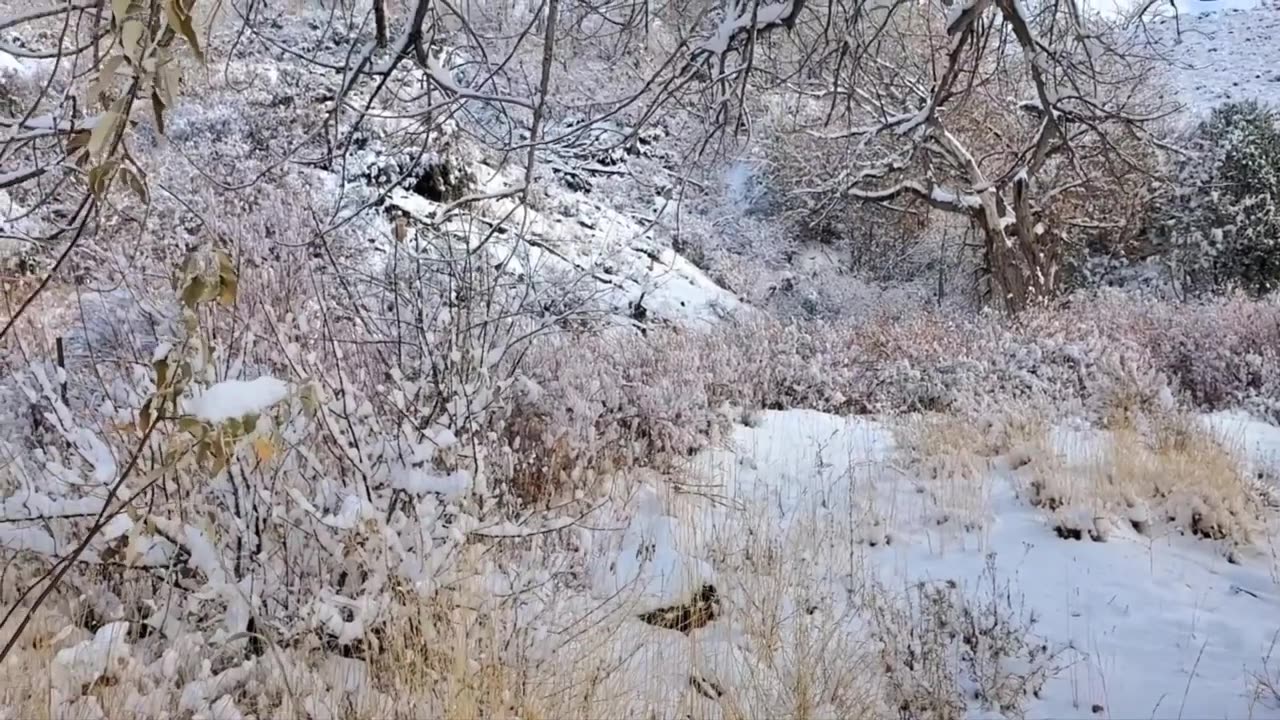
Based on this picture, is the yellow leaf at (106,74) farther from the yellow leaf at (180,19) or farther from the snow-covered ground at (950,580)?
the snow-covered ground at (950,580)

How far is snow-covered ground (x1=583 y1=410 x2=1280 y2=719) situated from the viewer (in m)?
2.39

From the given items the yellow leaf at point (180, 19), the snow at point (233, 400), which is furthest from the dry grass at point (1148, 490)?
the yellow leaf at point (180, 19)

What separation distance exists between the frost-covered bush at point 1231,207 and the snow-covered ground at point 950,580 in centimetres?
1011

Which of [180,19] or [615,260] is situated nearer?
[180,19]

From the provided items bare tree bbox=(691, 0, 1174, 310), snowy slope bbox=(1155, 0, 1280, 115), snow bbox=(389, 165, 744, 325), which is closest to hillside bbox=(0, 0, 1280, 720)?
bare tree bbox=(691, 0, 1174, 310)

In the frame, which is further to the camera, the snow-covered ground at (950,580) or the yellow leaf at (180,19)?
the snow-covered ground at (950,580)

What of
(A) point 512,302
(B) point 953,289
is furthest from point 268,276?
(B) point 953,289

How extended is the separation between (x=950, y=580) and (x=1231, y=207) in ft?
42.3

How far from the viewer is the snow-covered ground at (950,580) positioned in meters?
2.39

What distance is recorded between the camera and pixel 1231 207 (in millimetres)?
12500

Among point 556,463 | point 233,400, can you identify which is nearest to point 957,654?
point 556,463

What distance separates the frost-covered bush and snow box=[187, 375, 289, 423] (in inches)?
562

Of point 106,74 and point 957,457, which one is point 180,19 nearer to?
point 106,74

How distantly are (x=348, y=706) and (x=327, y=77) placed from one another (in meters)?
12.5
